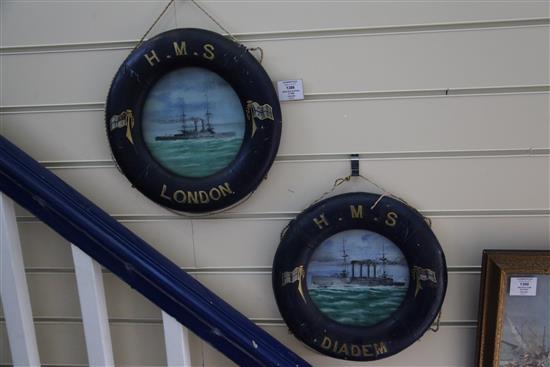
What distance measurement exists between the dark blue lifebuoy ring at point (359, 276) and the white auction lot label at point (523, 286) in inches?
6.6

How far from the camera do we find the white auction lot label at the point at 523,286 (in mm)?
910

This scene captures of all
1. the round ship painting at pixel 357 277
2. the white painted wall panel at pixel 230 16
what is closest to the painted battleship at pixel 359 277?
the round ship painting at pixel 357 277

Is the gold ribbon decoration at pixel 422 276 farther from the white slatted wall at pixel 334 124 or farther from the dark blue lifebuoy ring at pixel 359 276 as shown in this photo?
the white slatted wall at pixel 334 124

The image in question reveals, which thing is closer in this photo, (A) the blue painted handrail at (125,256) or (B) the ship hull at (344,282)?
(A) the blue painted handrail at (125,256)

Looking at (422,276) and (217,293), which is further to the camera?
(217,293)

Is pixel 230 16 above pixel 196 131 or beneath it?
above

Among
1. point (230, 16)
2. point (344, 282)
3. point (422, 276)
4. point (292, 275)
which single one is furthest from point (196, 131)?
point (422, 276)

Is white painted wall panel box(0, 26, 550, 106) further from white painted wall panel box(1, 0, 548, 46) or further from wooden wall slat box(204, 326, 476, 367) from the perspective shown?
wooden wall slat box(204, 326, 476, 367)

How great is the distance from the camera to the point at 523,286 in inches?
36.0

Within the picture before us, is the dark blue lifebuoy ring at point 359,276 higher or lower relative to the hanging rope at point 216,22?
lower

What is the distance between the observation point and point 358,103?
0.93 metres

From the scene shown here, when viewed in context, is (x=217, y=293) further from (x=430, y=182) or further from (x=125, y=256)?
(x=430, y=182)

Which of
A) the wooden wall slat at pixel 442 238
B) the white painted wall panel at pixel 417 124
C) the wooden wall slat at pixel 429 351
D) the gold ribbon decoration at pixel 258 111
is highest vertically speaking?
the gold ribbon decoration at pixel 258 111

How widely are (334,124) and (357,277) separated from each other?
15.3 inches
